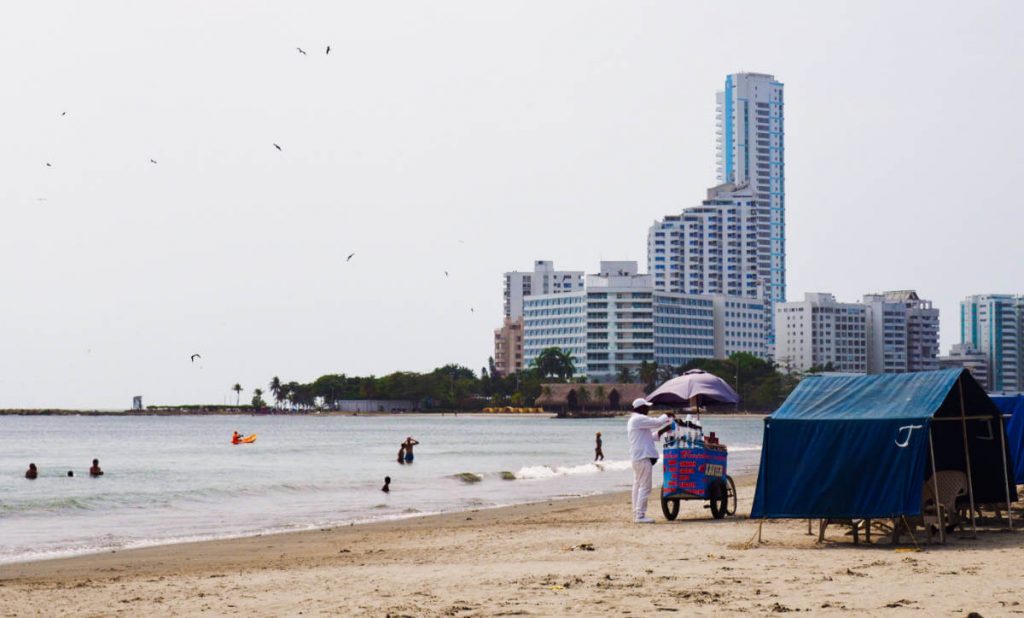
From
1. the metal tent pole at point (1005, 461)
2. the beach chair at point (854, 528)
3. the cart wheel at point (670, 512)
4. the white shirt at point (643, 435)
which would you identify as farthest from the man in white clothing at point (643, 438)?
the metal tent pole at point (1005, 461)

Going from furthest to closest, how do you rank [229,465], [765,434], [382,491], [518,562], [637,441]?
[229,465] < [382,491] < [637,441] < [765,434] < [518,562]

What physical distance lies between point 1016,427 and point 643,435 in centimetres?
611

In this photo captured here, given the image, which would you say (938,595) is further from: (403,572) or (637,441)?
(637,441)

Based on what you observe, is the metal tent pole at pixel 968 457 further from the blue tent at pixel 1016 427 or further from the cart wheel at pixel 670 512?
the cart wheel at pixel 670 512

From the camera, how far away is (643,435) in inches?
741

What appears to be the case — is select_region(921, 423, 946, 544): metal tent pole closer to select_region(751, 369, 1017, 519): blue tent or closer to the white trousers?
select_region(751, 369, 1017, 519): blue tent

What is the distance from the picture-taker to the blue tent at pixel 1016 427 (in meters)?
20.1

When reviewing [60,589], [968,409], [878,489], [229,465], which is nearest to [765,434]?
[878,489]

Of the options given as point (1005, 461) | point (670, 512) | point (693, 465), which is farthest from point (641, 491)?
point (1005, 461)

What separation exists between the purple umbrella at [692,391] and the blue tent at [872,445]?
357 centimetres

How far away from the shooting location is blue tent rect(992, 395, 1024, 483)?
2013 centimetres

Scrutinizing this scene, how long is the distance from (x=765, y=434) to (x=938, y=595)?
466 centimetres

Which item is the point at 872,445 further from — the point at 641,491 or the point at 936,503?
the point at 641,491

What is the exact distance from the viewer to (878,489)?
1473 centimetres
